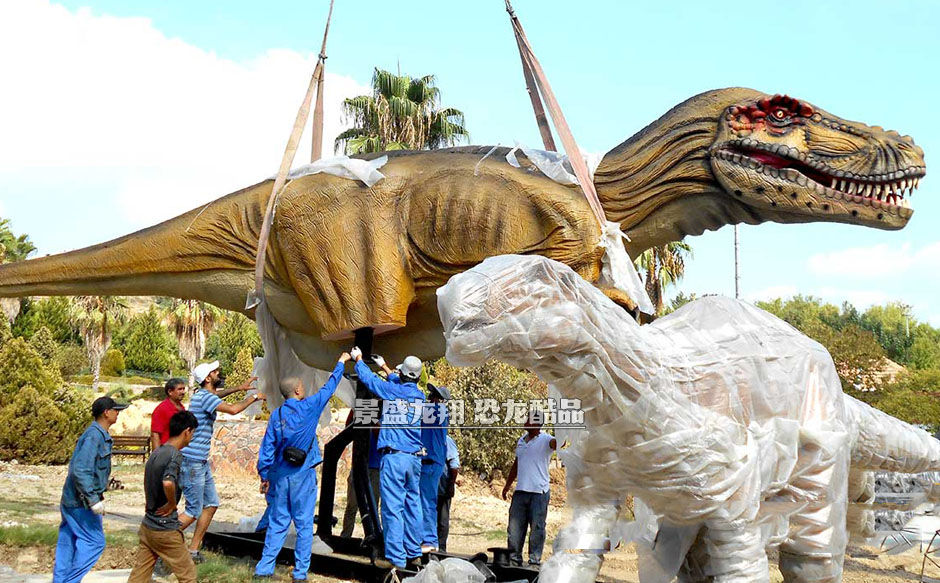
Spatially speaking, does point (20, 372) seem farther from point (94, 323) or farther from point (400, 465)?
point (94, 323)

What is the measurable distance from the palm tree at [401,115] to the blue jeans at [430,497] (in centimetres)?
1233

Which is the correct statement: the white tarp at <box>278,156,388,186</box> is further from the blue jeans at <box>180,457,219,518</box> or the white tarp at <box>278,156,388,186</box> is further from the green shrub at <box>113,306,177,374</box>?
the green shrub at <box>113,306,177,374</box>

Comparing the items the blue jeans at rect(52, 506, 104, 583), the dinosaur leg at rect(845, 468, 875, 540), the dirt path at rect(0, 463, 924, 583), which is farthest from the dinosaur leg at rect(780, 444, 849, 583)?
the blue jeans at rect(52, 506, 104, 583)

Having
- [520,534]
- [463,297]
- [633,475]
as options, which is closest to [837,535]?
[633,475]

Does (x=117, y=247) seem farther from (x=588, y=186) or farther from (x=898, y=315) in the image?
(x=898, y=315)

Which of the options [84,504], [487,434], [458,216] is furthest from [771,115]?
[487,434]

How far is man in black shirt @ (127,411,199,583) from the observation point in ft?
14.8

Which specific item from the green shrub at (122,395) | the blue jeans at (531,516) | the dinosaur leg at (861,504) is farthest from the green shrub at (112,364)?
the dinosaur leg at (861,504)

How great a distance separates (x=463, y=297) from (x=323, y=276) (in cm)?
332

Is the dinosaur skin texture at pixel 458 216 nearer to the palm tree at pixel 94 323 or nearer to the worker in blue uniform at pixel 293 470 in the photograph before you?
the worker in blue uniform at pixel 293 470

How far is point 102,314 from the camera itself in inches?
1086

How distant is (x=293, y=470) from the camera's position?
5.73 m

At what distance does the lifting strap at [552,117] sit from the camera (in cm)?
540

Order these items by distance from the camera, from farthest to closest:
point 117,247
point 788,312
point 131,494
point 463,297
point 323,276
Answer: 1. point 788,312
2. point 131,494
3. point 117,247
4. point 323,276
5. point 463,297
